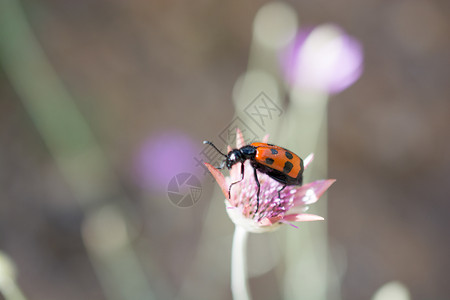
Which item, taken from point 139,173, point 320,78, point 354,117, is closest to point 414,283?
point 354,117

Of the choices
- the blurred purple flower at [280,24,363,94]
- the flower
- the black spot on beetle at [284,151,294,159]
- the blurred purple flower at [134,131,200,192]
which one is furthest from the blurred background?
the black spot on beetle at [284,151,294,159]

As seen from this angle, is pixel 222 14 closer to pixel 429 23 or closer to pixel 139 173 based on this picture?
pixel 139 173

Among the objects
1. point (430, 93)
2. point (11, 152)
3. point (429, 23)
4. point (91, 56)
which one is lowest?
point (430, 93)

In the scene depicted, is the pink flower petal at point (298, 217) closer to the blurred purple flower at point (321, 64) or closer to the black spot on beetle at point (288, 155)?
the black spot on beetle at point (288, 155)

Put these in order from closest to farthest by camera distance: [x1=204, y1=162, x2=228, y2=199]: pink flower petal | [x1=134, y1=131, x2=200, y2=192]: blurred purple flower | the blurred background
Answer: [x1=204, y1=162, x2=228, y2=199]: pink flower petal < the blurred background < [x1=134, y1=131, x2=200, y2=192]: blurred purple flower

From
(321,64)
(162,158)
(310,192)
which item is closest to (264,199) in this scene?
(310,192)

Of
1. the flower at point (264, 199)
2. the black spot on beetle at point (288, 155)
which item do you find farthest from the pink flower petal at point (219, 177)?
the black spot on beetle at point (288, 155)

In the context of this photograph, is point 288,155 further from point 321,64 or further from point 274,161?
point 321,64

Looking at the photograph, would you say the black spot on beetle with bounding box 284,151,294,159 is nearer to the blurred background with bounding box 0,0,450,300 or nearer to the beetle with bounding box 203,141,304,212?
the beetle with bounding box 203,141,304,212
